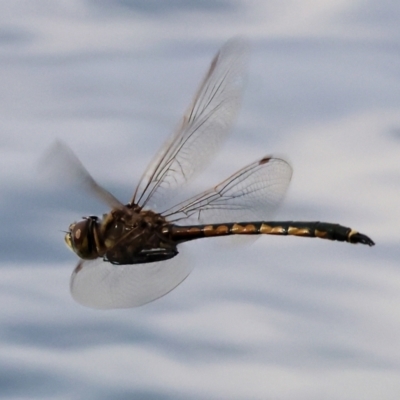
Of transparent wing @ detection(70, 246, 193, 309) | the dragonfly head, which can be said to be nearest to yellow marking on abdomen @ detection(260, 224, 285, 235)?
transparent wing @ detection(70, 246, 193, 309)

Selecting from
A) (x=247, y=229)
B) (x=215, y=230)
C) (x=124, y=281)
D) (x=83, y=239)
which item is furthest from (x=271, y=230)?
(x=83, y=239)

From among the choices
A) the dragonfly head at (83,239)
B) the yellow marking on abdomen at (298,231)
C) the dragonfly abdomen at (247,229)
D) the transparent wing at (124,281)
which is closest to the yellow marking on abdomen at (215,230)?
the dragonfly abdomen at (247,229)

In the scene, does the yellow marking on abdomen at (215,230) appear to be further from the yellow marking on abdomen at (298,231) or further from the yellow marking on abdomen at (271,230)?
the yellow marking on abdomen at (298,231)

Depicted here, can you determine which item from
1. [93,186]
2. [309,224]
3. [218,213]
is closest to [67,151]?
[93,186]

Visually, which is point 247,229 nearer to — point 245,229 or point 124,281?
point 245,229

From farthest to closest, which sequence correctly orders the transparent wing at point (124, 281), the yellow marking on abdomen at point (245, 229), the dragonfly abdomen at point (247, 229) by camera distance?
the yellow marking on abdomen at point (245, 229), the transparent wing at point (124, 281), the dragonfly abdomen at point (247, 229)

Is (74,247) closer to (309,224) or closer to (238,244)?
(238,244)
